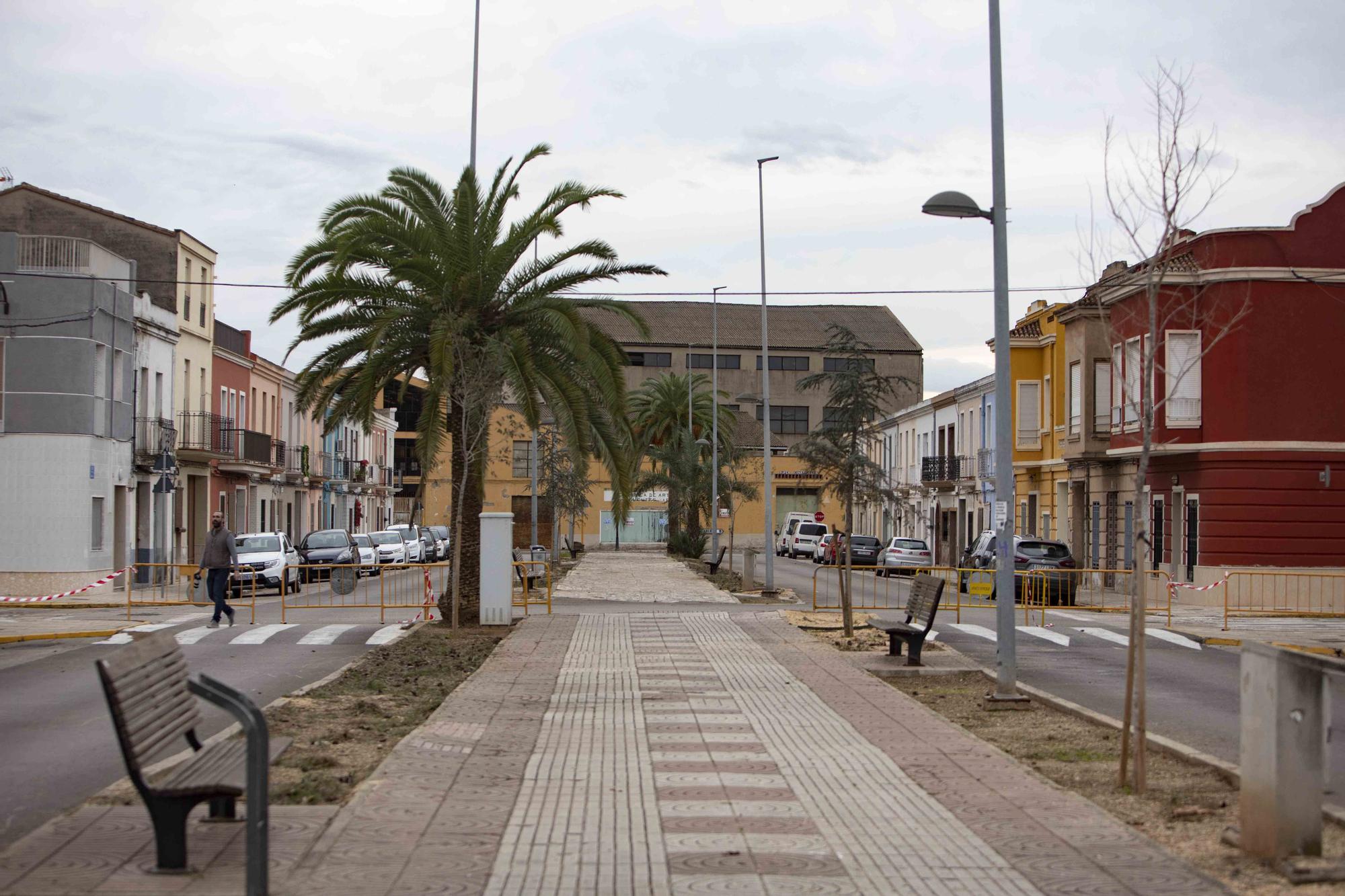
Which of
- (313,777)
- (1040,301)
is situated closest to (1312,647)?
(313,777)

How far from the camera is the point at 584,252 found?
22.9 metres

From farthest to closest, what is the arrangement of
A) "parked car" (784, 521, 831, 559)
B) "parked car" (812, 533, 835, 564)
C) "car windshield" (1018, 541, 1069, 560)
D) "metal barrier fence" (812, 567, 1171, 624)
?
"parked car" (784, 521, 831, 559)
"parked car" (812, 533, 835, 564)
"car windshield" (1018, 541, 1069, 560)
"metal barrier fence" (812, 567, 1171, 624)

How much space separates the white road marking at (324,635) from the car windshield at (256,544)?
50.9ft

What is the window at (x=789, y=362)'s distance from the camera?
108 m

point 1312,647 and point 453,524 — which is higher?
point 453,524

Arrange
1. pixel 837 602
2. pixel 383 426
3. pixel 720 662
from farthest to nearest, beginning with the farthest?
1. pixel 383 426
2. pixel 837 602
3. pixel 720 662

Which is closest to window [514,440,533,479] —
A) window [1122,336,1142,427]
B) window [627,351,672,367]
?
window [627,351,672,367]

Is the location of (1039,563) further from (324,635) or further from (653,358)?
(653,358)

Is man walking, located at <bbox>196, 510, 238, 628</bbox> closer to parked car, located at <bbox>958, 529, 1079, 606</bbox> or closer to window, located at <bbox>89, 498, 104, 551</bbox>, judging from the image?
window, located at <bbox>89, 498, 104, 551</bbox>

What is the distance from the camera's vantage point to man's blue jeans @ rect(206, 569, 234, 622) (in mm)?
23625

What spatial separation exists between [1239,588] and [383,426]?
65120 millimetres

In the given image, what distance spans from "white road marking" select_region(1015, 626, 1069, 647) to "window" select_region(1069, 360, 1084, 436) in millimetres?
19991

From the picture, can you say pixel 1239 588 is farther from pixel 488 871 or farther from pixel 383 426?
pixel 383 426

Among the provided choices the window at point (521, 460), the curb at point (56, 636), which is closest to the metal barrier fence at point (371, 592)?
the curb at point (56, 636)
